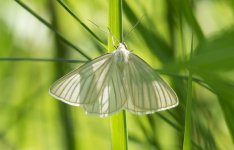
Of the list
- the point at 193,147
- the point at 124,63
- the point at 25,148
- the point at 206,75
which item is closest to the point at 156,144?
the point at 193,147

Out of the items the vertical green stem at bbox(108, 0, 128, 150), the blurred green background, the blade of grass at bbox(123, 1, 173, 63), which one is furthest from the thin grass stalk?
the vertical green stem at bbox(108, 0, 128, 150)

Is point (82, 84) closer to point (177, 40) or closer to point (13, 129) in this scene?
point (177, 40)

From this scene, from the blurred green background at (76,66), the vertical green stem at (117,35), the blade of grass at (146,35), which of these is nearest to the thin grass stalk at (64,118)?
the blurred green background at (76,66)

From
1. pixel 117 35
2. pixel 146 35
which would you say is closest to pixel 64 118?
pixel 146 35

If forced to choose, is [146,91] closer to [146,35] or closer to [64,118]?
[146,35]

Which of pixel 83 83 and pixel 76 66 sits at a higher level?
pixel 76 66

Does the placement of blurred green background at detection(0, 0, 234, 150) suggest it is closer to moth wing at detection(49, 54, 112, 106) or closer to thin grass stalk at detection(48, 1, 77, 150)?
thin grass stalk at detection(48, 1, 77, 150)

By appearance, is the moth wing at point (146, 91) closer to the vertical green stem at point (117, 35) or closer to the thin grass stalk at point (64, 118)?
the vertical green stem at point (117, 35)
